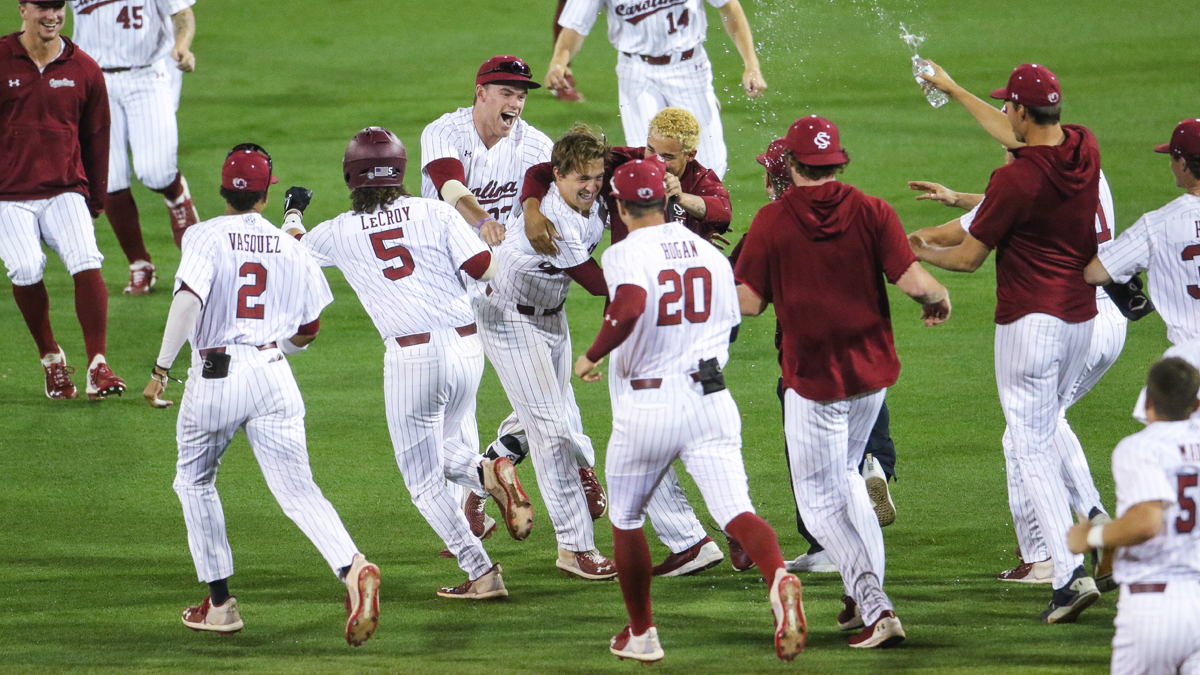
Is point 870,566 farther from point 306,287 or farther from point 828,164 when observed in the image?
point 306,287

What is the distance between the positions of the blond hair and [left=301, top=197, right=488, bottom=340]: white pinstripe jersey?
102 cm

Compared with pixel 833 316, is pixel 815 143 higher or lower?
higher

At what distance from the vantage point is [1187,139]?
5777mm

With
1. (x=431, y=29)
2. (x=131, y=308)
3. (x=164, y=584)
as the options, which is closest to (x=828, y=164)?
(x=164, y=584)

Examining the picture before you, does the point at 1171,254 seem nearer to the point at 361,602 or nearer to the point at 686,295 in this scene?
the point at 686,295

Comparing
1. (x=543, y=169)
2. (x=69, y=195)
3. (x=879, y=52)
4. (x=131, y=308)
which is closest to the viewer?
(x=543, y=169)

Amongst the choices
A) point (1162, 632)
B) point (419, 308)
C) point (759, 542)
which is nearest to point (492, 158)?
point (419, 308)

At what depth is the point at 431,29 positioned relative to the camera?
19.8 meters

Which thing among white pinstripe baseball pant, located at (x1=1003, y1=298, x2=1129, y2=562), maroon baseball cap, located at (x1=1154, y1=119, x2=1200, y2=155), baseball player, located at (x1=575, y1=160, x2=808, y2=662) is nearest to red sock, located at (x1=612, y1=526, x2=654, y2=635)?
baseball player, located at (x1=575, y1=160, x2=808, y2=662)

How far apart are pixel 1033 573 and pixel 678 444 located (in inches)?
79.9

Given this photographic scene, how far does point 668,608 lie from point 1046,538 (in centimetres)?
158

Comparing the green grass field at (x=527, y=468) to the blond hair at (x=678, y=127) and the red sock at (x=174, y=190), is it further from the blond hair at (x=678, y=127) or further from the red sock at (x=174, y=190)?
the blond hair at (x=678, y=127)

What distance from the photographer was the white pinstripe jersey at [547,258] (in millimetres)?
6492

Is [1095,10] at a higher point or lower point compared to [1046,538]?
higher
